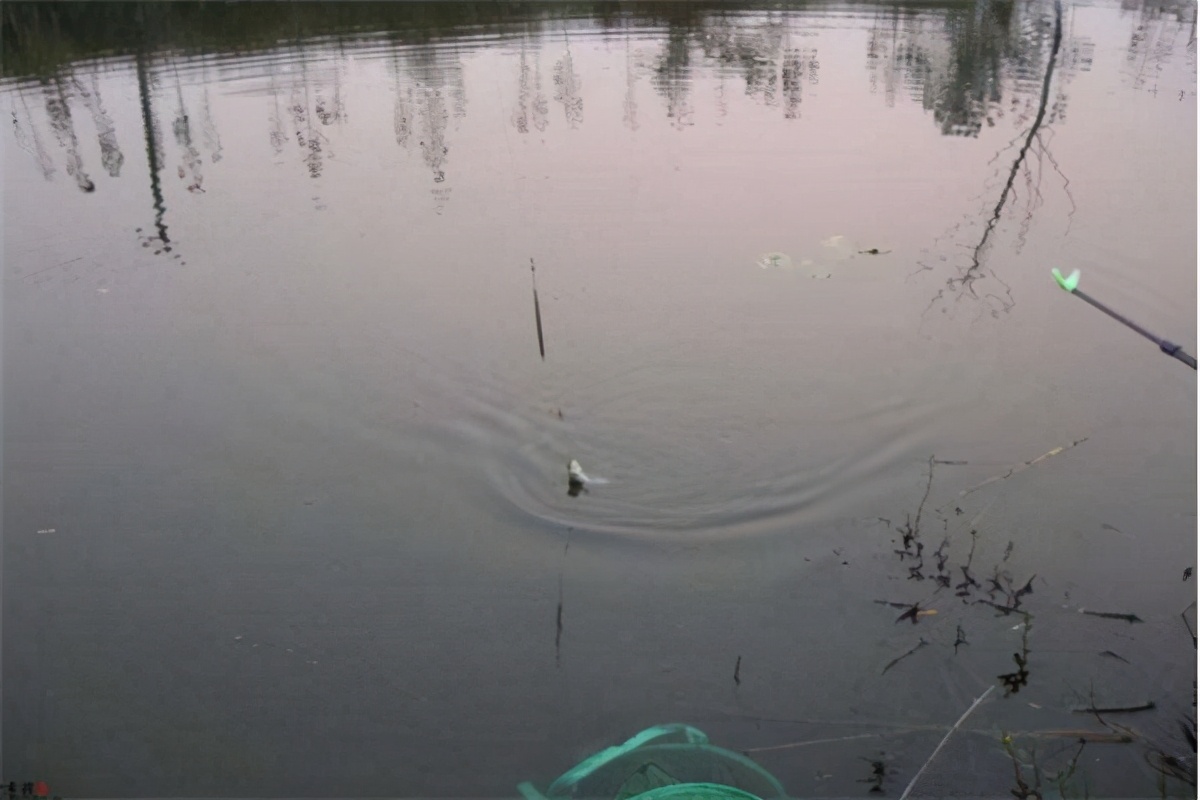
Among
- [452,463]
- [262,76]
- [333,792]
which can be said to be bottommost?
Answer: [333,792]

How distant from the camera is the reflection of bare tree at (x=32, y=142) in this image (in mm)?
5289

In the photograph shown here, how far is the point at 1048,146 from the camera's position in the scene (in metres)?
5.41

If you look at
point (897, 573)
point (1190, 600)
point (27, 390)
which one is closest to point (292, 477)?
point (27, 390)

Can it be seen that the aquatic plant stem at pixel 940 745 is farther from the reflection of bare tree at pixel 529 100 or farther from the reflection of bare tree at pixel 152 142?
the reflection of bare tree at pixel 529 100

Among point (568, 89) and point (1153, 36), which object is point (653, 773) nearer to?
point (568, 89)

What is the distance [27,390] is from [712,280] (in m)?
2.43

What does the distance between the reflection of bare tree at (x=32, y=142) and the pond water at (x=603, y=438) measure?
0.12 ft

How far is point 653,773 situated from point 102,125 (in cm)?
513

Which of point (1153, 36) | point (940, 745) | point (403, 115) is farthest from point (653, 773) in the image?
point (1153, 36)

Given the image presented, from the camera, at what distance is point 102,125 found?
584 centimetres

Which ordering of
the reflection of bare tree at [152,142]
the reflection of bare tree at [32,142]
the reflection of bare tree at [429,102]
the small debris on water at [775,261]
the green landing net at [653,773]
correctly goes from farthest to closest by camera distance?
the reflection of bare tree at [429,102] < the reflection of bare tree at [32,142] < the reflection of bare tree at [152,142] < the small debris on water at [775,261] < the green landing net at [653,773]

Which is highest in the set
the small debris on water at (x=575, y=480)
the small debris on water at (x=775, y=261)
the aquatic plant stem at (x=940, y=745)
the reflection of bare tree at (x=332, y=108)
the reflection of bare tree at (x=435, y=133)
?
the reflection of bare tree at (x=332, y=108)

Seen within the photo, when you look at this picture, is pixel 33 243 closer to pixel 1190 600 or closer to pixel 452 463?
pixel 452 463

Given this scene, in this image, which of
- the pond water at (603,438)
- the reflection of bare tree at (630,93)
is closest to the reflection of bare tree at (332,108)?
the pond water at (603,438)
